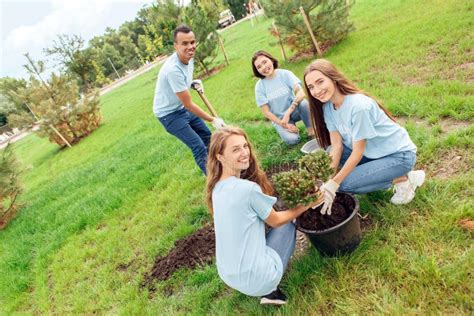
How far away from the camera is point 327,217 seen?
2436 millimetres

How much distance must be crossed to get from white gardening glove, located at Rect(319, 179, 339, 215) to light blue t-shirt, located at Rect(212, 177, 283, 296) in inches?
17.1

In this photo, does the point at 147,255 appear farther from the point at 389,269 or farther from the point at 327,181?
the point at 389,269

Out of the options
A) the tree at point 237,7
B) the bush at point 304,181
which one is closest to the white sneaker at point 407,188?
the bush at point 304,181

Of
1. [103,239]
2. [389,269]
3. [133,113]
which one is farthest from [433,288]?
[133,113]

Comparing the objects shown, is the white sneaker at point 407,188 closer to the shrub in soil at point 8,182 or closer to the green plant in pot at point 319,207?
the green plant in pot at point 319,207

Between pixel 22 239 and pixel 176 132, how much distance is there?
11.9ft

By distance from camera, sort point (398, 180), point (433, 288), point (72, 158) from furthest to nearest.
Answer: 1. point (72, 158)
2. point (398, 180)
3. point (433, 288)

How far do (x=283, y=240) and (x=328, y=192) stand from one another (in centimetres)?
47

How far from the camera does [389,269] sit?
86.0 inches

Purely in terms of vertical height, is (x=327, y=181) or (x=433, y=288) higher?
(x=327, y=181)

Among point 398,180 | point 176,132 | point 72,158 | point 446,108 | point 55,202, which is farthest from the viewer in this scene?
point 72,158

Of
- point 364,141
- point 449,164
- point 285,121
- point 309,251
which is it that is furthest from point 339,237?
point 285,121

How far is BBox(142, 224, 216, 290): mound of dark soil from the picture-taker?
3.21 m

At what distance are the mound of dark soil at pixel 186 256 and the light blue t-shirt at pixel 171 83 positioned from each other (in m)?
1.56
